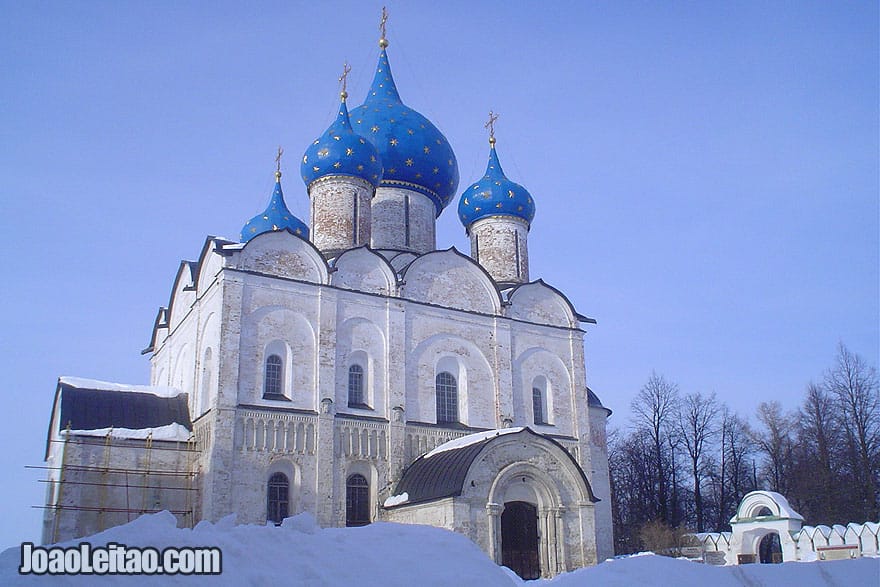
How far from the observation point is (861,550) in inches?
784

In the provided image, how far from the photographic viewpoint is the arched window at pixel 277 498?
1502cm

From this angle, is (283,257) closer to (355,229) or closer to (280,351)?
(280,351)

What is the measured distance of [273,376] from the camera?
15.9 m

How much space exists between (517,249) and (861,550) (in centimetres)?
1153

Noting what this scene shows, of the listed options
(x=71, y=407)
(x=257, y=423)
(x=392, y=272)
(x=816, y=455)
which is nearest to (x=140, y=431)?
(x=71, y=407)

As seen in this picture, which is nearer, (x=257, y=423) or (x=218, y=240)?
(x=257, y=423)

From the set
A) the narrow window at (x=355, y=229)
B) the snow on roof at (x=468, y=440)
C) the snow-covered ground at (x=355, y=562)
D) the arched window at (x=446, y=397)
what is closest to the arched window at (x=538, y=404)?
the arched window at (x=446, y=397)

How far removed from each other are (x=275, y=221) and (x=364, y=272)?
18.2ft

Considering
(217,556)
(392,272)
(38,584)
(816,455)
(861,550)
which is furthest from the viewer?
(816,455)

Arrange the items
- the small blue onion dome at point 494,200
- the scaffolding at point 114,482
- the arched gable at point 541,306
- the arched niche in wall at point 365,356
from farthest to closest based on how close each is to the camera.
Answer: the small blue onion dome at point 494,200 < the arched gable at point 541,306 < the arched niche in wall at point 365,356 < the scaffolding at point 114,482

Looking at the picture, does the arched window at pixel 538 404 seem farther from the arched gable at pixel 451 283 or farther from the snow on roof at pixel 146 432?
the snow on roof at pixel 146 432

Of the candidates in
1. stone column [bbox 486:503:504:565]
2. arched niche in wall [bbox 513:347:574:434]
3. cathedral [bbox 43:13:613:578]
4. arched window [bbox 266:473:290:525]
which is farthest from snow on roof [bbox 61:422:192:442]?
arched niche in wall [bbox 513:347:574:434]

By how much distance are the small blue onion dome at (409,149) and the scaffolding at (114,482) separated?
30.7 ft

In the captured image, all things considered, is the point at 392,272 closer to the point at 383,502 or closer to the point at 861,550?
the point at 383,502
